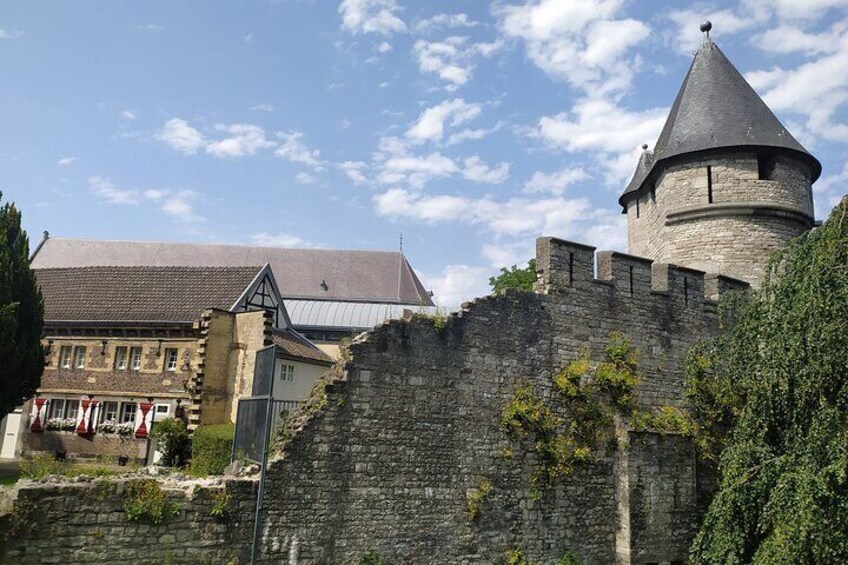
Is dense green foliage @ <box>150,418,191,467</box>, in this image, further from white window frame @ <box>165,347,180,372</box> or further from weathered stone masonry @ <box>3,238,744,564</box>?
weathered stone masonry @ <box>3,238,744,564</box>

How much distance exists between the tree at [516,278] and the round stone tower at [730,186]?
328 inches

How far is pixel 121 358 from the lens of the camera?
21.5 metres

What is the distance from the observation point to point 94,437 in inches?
814

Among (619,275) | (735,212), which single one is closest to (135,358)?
(619,275)

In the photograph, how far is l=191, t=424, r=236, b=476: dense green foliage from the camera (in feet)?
43.0

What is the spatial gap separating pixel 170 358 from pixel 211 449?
324 inches

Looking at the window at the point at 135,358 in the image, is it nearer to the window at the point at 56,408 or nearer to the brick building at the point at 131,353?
the brick building at the point at 131,353

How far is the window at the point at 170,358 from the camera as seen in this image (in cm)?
2080

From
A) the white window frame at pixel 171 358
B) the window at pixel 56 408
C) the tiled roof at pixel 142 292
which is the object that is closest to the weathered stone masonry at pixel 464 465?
the tiled roof at pixel 142 292

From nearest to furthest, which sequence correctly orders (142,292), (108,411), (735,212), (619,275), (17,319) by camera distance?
(619,275), (735,212), (17,319), (108,411), (142,292)

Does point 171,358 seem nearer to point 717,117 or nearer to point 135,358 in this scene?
point 135,358

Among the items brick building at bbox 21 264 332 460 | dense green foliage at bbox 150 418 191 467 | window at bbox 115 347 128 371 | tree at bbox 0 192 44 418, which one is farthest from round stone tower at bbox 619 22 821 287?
window at bbox 115 347 128 371

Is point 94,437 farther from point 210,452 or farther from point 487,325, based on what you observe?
point 487,325

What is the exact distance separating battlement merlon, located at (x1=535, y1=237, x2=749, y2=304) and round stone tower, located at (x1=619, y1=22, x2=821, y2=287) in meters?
1.09
